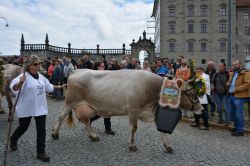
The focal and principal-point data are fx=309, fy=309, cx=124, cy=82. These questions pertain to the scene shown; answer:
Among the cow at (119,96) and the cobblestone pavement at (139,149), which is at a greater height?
the cow at (119,96)

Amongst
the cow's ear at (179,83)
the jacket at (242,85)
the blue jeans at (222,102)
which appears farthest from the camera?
the blue jeans at (222,102)

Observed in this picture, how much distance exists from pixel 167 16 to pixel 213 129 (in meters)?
62.8

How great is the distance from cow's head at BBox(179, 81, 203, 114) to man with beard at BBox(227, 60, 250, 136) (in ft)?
8.53

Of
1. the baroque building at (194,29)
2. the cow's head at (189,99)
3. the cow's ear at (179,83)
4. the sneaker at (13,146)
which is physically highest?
the baroque building at (194,29)

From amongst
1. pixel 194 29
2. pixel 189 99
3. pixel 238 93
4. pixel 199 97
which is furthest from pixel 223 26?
pixel 189 99

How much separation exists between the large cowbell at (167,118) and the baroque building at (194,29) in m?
63.5

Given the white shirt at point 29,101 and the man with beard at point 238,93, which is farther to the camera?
the man with beard at point 238,93

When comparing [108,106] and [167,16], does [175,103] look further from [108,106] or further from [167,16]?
[167,16]

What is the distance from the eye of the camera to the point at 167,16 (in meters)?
70.6

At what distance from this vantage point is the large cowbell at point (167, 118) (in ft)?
23.3

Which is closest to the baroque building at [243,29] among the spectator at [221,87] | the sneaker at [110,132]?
the spectator at [221,87]

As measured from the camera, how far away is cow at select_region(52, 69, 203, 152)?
7.53m

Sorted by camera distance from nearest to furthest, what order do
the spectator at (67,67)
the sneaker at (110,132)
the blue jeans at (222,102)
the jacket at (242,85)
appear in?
1. the sneaker at (110,132)
2. the jacket at (242,85)
3. the blue jeans at (222,102)
4. the spectator at (67,67)

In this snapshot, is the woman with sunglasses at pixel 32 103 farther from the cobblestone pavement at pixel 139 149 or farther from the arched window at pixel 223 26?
the arched window at pixel 223 26
